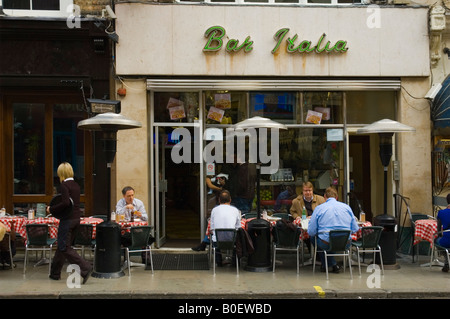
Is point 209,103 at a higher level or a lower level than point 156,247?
higher

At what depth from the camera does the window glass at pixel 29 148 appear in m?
11.6

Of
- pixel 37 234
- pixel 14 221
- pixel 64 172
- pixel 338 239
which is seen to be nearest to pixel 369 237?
pixel 338 239

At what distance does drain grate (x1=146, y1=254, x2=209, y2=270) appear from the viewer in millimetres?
9766

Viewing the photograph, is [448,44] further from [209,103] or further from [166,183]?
[166,183]

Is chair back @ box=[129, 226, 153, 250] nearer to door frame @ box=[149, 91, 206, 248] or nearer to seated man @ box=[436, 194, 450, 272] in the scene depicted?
door frame @ box=[149, 91, 206, 248]

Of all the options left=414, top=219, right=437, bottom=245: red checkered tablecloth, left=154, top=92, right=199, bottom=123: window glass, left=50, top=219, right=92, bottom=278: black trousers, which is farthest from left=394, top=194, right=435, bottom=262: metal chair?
left=50, top=219, right=92, bottom=278: black trousers

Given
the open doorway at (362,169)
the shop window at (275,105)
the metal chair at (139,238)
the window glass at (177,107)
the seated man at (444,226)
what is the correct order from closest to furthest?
the metal chair at (139,238)
the seated man at (444,226)
the window glass at (177,107)
the shop window at (275,105)
the open doorway at (362,169)

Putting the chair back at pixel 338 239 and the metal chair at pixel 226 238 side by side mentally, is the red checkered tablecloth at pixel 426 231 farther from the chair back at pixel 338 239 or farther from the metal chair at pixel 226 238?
the metal chair at pixel 226 238

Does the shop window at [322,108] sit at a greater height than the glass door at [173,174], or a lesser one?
greater

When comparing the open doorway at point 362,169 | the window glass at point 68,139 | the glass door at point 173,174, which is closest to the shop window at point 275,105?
the glass door at point 173,174

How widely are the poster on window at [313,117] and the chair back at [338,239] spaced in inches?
148

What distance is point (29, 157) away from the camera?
38.1 ft
